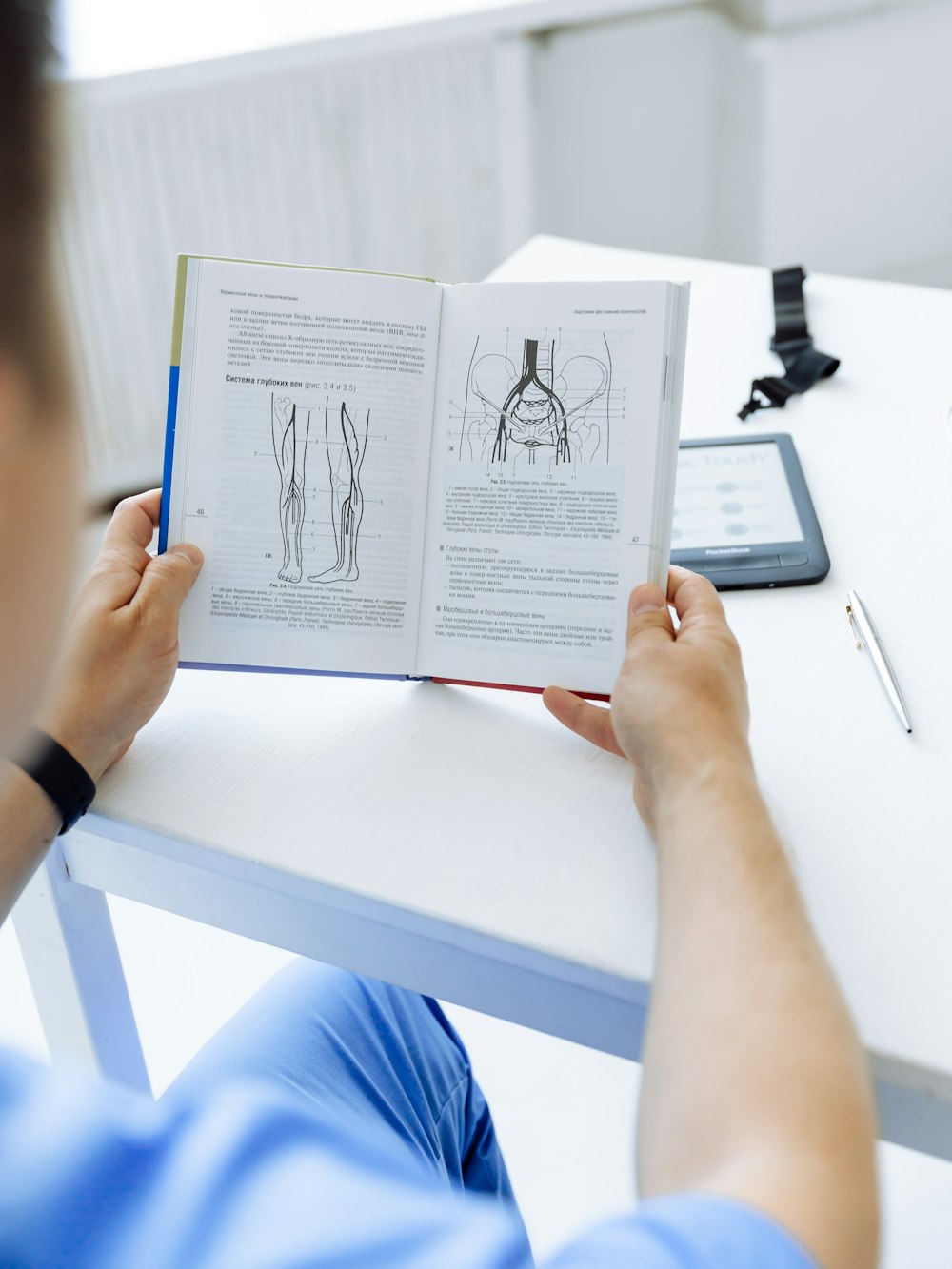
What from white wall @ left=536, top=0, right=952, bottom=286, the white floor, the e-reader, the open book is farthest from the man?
white wall @ left=536, top=0, right=952, bottom=286

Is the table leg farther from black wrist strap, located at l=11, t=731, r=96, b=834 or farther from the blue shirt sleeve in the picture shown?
the blue shirt sleeve

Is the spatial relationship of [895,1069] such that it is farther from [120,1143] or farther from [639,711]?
[120,1143]

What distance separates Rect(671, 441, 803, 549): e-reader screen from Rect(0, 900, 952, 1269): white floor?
534mm

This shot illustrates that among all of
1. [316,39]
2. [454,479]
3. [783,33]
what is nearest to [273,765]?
[454,479]

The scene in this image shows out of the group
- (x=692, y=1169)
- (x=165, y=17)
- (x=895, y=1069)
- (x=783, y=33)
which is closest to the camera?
(x=692, y=1169)

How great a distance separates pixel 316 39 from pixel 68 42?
6.98 ft

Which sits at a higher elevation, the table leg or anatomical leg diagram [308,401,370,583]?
anatomical leg diagram [308,401,370,583]

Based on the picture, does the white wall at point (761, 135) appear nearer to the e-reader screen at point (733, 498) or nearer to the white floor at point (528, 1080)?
the e-reader screen at point (733, 498)

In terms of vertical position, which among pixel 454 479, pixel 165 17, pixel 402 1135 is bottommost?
pixel 402 1135

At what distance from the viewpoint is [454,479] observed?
2.91 ft

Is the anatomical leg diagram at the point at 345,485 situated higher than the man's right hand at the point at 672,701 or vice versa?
the anatomical leg diagram at the point at 345,485

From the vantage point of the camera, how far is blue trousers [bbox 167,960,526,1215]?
0.84 metres

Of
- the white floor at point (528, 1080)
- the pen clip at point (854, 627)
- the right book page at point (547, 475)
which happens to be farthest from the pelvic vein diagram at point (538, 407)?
the white floor at point (528, 1080)

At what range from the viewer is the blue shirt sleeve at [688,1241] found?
16.5 inches
